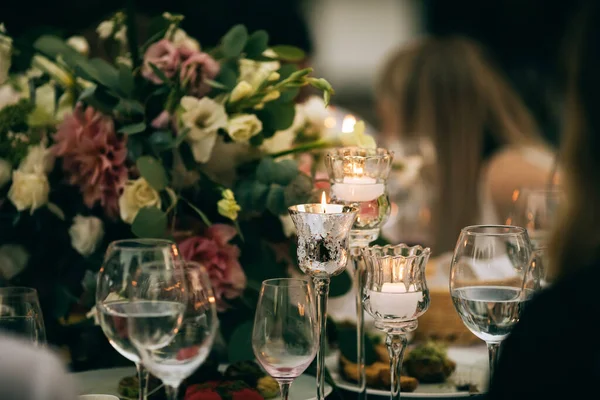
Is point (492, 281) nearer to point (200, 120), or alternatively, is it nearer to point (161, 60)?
point (200, 120)

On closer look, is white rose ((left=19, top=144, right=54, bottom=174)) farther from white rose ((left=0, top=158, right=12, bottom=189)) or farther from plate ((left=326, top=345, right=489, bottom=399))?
plate ((left=326, top=345, right=489, bottom=399))

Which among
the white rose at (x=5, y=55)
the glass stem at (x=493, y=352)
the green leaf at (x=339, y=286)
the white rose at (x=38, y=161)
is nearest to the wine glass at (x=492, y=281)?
the glass stem at (x=493, y=352)

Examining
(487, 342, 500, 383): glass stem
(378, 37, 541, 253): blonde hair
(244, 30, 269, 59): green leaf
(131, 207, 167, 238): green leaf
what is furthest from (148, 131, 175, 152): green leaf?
(378, 37, 541, 253): blonde hair

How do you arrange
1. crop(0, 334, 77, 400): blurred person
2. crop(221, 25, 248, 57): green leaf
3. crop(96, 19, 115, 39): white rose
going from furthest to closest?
crop(96, 19, 115, 39): white rose
crop(221, 25, 248, 57): green leaf
crop(0, 334, 77, 400): blurred person

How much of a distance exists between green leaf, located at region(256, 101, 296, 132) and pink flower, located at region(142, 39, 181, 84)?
17cm

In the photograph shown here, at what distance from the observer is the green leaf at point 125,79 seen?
155cm

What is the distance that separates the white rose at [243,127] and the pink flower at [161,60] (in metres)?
0.14

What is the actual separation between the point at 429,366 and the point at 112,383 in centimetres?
50

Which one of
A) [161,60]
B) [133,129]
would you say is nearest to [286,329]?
[133,129]

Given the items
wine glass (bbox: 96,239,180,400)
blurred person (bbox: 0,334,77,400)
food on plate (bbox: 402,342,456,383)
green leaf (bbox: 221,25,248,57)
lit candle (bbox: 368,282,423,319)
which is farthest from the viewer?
green leaf (bbox: 221,25,248,57)

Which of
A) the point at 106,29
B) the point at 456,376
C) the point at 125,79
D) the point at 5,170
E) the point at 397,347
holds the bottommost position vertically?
the point at 456,376

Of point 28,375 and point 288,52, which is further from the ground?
point 288,52

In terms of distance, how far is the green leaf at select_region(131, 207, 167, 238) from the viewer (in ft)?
4.81

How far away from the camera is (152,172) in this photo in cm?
148
